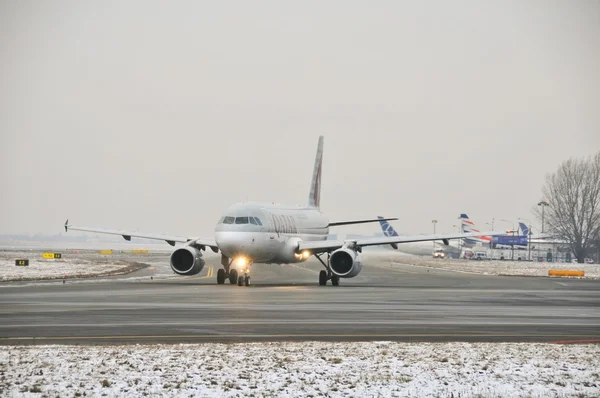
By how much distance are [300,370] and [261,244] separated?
30356 millimetres

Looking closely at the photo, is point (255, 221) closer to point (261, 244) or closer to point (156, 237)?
point (261, 244)

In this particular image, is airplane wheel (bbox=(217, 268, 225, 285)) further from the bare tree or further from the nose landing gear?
the bare tree

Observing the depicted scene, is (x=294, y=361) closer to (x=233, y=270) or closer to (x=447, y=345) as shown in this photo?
(x=447, y=345)

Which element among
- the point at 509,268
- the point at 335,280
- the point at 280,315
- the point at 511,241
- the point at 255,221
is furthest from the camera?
the point at 511,241

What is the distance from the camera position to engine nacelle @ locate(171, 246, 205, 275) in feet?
149

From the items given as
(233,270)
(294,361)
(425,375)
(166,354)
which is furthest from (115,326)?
(233,270)

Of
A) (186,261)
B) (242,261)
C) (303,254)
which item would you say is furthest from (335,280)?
(186,261)

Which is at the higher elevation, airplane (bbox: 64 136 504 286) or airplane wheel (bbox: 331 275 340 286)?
airplane (bbox: 64 136 504 286)

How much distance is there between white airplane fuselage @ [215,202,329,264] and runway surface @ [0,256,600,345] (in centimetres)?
495

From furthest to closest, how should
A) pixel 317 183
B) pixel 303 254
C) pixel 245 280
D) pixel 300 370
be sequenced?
pixel 317 183
pixel 303 254
pixel 245 280
pixel 300 370

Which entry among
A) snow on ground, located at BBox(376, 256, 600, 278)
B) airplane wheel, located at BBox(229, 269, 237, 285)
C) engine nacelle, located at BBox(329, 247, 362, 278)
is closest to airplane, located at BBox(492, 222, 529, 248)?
snow on ground, located at BBox(376, 256, 600, 278)

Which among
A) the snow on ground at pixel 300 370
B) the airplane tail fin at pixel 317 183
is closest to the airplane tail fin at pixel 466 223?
the airplane tail fin at pixel 317 183

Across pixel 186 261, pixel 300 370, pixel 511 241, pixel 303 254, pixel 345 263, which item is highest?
pixel 511 241

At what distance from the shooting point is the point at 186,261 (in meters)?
45.8
